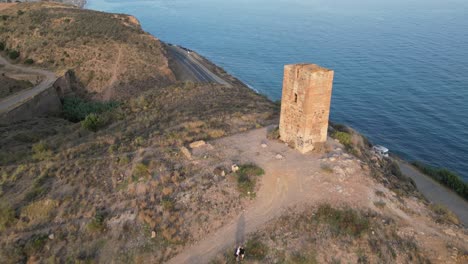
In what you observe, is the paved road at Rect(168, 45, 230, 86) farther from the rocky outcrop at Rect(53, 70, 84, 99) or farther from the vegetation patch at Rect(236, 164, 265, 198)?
the vegetation patch at Rect(236, 164, 265, 198)

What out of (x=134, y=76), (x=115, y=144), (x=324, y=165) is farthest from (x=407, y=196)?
(x=134, y=76)

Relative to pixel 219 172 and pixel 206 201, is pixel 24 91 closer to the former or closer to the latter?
pixel 219 172

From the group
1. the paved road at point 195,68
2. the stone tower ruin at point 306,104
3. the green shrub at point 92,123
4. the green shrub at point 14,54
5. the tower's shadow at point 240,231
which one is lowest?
the paved road at point 195,68

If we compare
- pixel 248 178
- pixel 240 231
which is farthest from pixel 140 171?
pixel 240 231

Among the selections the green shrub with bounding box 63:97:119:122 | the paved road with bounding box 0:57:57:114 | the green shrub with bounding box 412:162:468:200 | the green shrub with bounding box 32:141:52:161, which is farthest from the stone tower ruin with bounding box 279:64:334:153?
the paved road with bounding box 0:57:57:114

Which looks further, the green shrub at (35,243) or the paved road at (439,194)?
the paved road at (439,194)

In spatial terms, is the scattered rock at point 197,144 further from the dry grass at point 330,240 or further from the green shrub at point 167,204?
the dry grass at point 330,240

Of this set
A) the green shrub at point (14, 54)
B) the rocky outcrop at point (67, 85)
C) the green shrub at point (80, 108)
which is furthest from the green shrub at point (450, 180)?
the green shrub at point (14, 54)
